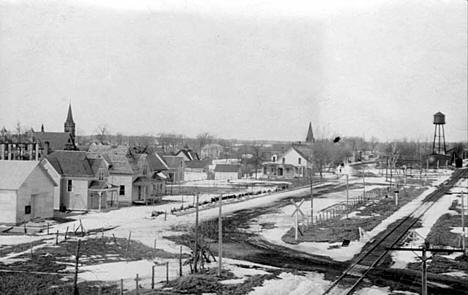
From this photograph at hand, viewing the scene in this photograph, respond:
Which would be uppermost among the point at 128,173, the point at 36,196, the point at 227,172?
the point at 128,173

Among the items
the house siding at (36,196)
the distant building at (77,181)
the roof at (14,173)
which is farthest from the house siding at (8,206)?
the distant building at (77,181)

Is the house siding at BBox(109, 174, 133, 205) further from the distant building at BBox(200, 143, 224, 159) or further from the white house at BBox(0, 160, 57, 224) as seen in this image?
the distant building at BBox(200, 143, 224, 159)

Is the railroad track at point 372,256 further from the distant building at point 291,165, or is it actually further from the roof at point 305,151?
the roof at point 305,151

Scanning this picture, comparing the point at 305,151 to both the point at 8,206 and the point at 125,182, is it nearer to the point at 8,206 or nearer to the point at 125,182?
the point at 125,182

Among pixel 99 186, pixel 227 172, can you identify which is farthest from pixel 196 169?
pixel 99 186

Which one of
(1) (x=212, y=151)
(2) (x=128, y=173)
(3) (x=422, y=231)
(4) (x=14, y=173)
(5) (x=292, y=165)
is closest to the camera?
(3) (x=422, y=231)

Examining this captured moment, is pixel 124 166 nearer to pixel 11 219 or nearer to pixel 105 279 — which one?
pixel 11 219
